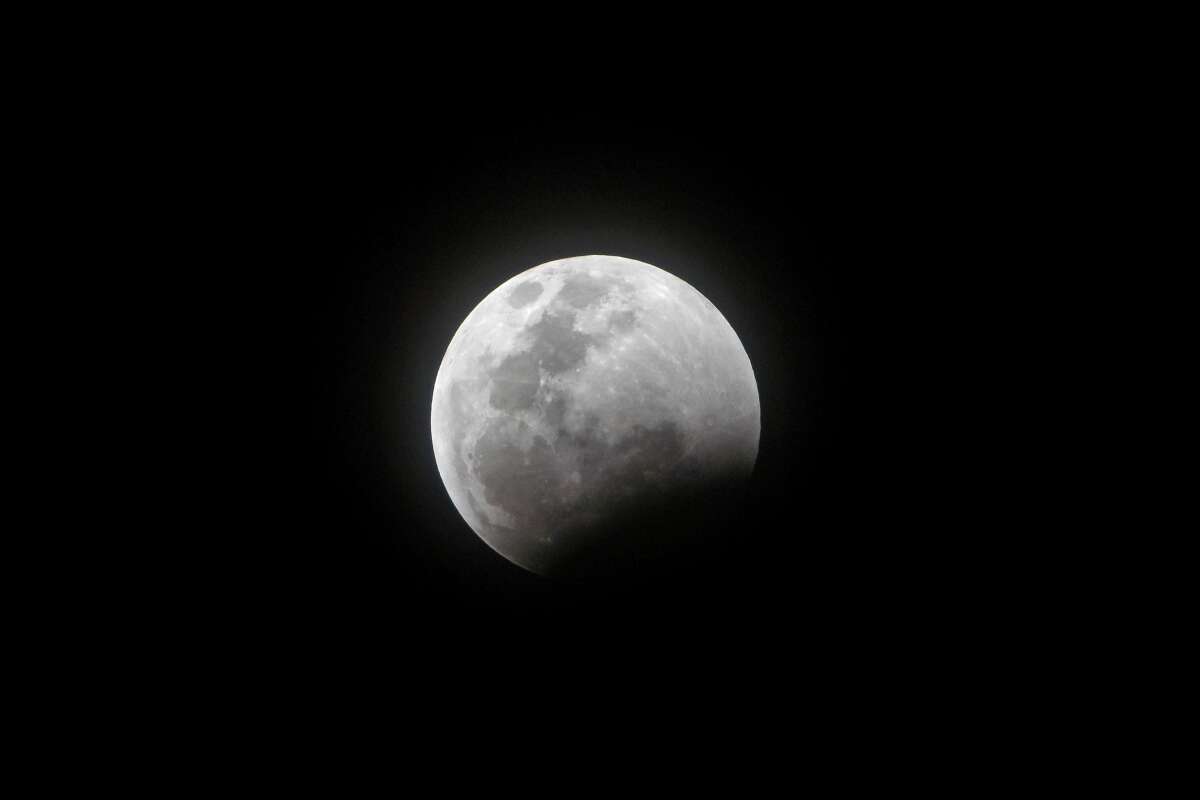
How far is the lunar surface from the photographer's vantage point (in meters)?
2.87

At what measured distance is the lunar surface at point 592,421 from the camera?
287 centimetres

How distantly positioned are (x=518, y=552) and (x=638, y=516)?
1.91ft

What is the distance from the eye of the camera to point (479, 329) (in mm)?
3211

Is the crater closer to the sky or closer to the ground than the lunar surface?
closer to the sky

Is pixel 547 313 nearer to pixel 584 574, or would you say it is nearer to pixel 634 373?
pixel 634 373

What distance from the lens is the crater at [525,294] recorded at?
10.4 feet

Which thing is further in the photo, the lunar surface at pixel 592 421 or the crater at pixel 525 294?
the crater at pixel 525 294

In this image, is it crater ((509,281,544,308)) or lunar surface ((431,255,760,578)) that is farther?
crater ((509,281,544,308))

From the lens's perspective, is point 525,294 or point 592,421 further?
point 525,294

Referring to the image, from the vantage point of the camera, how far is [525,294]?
3211 mm

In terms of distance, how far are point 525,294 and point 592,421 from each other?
714mm

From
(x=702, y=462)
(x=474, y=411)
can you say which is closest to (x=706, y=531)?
(x=702, y=462)

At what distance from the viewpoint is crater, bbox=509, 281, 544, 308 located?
3.17m

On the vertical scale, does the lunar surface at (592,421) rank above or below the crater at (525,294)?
below
